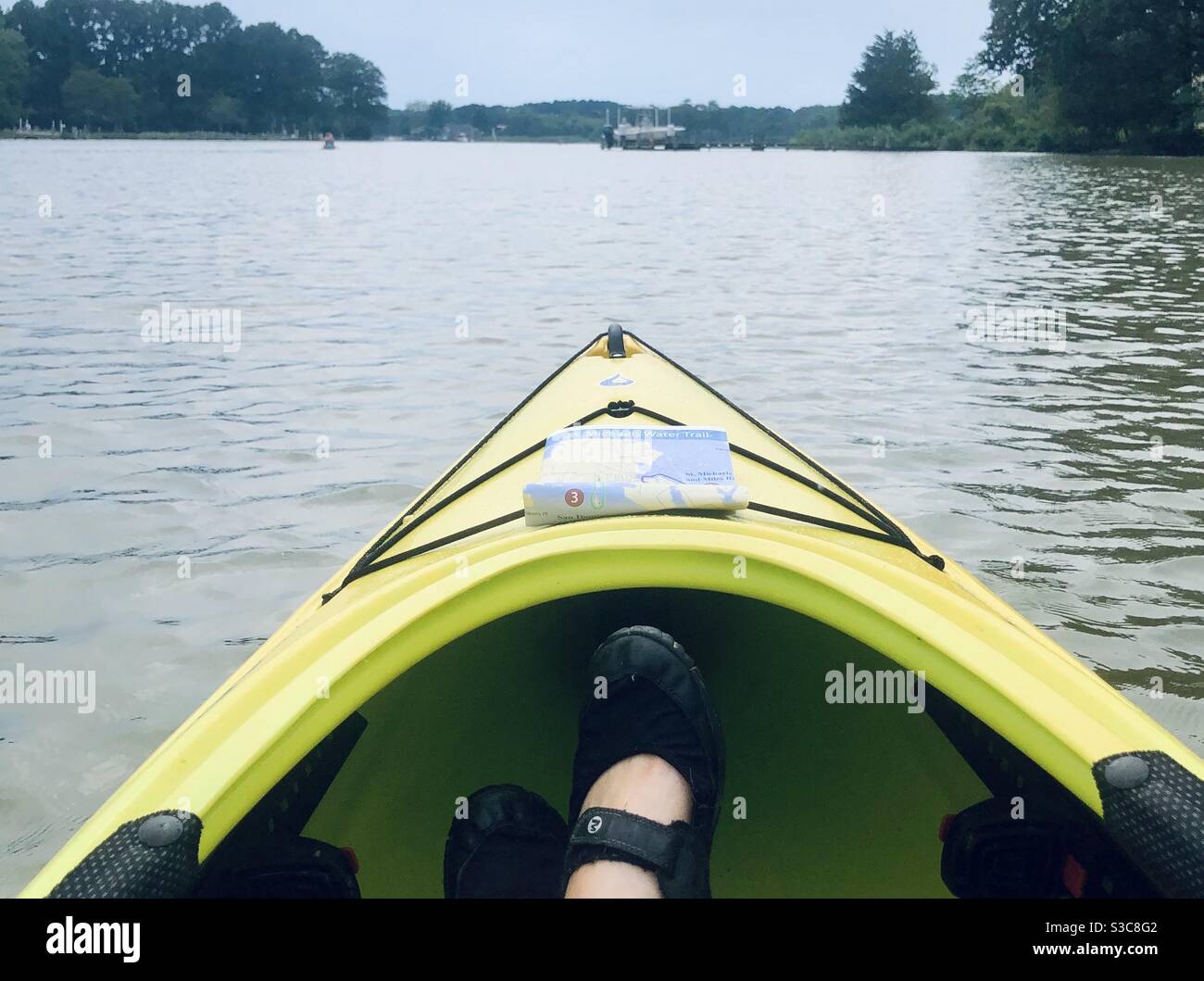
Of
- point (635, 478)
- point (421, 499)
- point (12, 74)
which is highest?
point (12, 74)

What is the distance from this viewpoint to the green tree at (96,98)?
7388cm

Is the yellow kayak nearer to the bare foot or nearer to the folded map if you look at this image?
the folded map

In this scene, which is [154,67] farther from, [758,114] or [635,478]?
[635,478]

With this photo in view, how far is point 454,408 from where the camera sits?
235 inches

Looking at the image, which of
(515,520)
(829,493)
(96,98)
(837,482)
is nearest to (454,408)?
(837,482)

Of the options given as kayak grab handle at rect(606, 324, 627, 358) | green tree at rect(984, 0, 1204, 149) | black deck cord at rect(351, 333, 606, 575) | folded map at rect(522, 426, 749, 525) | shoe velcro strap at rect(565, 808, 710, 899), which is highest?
green tree at rect(984, 0, 1204, 149)

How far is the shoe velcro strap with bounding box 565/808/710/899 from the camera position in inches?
60.7

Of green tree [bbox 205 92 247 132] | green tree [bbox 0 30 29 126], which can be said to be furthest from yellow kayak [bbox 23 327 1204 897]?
green tree [bbox 205 92 247 132]

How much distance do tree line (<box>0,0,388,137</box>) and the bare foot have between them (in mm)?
83151

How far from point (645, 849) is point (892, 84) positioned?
8363 cm

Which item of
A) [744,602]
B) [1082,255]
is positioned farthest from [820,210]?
[744,602]

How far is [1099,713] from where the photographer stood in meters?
1.49
